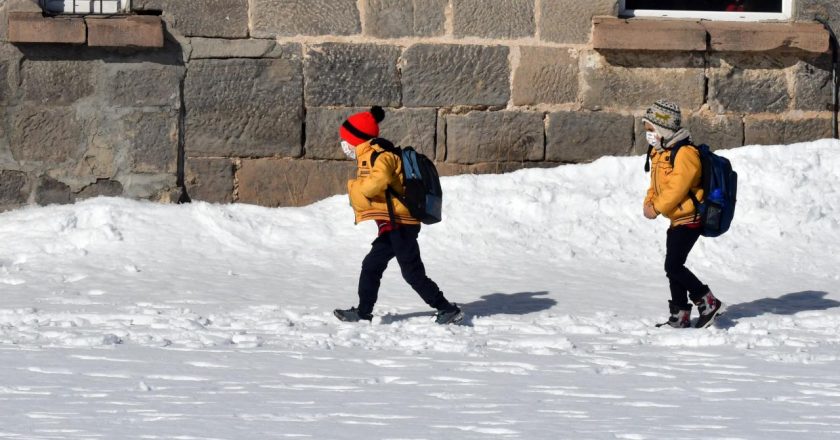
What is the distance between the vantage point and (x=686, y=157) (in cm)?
656

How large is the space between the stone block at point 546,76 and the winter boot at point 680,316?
269 centimetres

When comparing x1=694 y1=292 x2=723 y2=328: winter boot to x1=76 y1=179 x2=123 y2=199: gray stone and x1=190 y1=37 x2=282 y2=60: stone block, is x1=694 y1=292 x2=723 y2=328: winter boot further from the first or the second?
x1=76 y1=179 x2=123 y2=199: gray stone

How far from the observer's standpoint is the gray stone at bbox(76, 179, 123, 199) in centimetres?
884

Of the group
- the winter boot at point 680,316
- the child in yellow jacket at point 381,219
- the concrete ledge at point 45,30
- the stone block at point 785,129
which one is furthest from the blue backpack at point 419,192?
the stone block at point 785,129

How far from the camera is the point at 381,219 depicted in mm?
6613

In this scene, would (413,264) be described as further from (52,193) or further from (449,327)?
(52,193)

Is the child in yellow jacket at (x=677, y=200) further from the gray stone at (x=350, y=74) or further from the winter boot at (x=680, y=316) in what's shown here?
the gray stone at (x=350, y=74)

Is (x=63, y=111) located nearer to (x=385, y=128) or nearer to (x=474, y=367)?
(x=385, y=128)

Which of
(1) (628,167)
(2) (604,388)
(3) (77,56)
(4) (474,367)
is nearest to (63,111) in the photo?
(3) (77,56)

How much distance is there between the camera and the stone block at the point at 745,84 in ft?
30.2

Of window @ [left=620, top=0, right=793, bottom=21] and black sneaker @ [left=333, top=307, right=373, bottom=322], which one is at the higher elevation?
window @ [left=620, top=0, right=793, bottom=21]

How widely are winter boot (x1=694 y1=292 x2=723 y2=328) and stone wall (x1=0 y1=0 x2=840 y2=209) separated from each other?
2.63 meters

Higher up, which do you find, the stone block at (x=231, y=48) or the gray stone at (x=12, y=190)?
the stone block at (x=231, y=48)

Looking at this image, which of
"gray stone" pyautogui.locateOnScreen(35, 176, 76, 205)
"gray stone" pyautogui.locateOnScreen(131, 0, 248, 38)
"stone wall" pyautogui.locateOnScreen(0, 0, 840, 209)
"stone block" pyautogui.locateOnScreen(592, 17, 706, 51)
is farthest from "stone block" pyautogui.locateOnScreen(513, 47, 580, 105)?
"gray stone" pyautogui.locateOnScreen(35, 176, 76, 205)
